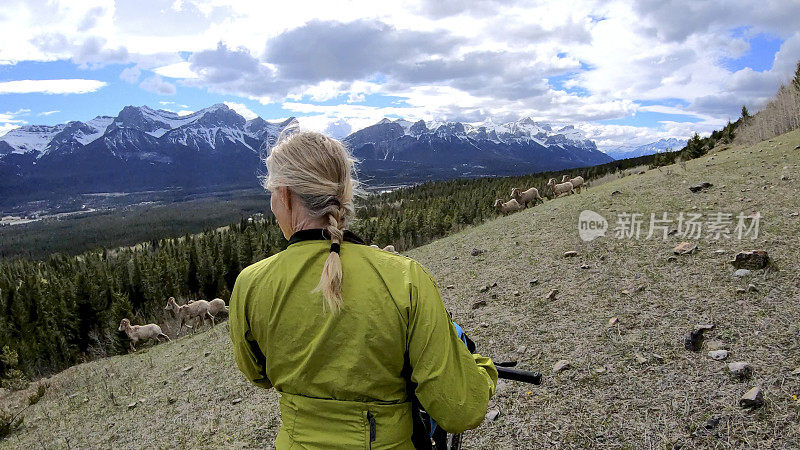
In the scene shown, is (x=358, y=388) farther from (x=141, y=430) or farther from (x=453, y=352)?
(x=141, y=430)

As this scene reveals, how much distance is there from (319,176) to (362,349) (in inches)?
31.2

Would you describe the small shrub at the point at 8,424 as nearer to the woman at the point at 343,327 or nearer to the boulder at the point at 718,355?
the woman at the point at 343,327

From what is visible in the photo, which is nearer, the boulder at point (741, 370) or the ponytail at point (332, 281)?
the ponytail at point (332, 281)

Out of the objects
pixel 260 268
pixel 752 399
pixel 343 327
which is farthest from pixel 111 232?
pixel 752 399

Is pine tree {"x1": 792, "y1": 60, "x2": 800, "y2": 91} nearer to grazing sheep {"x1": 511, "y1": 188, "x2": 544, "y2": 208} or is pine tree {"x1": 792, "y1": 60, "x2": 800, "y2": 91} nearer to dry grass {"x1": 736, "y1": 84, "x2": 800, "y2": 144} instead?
dry grass {"x1": 736, "y1": 84, "x2": 800, "y2": 144}

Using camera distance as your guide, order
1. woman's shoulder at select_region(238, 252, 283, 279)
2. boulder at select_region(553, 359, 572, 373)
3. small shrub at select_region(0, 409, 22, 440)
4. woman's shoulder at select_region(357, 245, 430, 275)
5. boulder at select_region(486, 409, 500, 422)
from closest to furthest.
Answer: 1. woman's shoulder at select_region(357, 245, 430, 275)
2. woman's shoulder at select_region(238, 252, 283, 279)
3. boulder at select_region(486, 409, 500, 422)
4. boulder at select_region(553, 359, 572, 373)
5. small shrub at select_region(0, 409, 22, 440)

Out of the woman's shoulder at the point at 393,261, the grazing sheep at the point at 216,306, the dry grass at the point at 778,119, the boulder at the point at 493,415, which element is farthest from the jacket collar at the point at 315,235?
the dry grass at the point at 778,119

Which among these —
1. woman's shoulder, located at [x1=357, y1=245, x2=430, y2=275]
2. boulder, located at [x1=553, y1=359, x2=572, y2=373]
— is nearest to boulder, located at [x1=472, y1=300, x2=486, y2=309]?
boulder, located at [x1=553, y1=359, x2=572, y2=373]

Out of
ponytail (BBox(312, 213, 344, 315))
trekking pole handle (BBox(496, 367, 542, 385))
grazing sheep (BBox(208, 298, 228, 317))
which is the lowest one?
grazing sheep (BBox(208, 298, 228, 317))

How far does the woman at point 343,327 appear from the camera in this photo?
6.29 ft

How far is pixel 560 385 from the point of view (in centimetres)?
532

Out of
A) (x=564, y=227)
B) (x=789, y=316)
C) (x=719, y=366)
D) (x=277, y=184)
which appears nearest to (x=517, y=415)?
(x=719, y=366)

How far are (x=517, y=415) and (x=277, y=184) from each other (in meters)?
4.25

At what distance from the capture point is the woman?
192 cm
